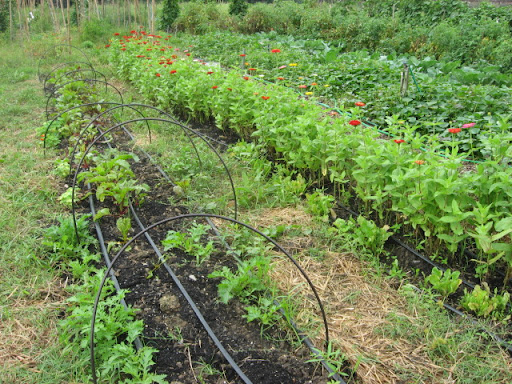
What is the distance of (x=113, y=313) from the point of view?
242cm

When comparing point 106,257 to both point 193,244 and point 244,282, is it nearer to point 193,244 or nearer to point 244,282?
point 193,244

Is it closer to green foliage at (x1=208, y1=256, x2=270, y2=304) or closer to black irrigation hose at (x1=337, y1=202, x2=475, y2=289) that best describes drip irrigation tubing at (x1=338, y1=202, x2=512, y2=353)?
black irrigation hose at (x1=337, y1=202, x2=475, y2=289)

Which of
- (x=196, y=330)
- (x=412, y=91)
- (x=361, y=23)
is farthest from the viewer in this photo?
(x=361, y=23)

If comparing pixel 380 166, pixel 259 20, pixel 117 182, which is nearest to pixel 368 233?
pixel 380 166

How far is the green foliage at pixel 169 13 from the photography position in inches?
571

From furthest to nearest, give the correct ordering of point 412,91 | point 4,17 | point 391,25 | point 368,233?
point 4,17 < point 391,25 < point 412,91 < point 368,233

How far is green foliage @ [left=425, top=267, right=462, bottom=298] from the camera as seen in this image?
267 cm

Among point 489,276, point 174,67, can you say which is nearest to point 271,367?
point 489,276

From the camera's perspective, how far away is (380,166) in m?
3.27

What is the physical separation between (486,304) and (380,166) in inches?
47.3

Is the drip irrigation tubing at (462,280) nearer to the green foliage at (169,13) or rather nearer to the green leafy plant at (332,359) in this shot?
the green leafy plant at (332,359)

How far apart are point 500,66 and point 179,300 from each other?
7043 mm

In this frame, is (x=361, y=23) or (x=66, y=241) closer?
(x=66, y=241)

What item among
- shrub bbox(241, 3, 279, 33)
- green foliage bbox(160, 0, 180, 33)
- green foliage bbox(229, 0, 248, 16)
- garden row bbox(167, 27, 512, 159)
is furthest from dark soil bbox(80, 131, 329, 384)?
green foliage bbox(229, 0, 248, 16)
